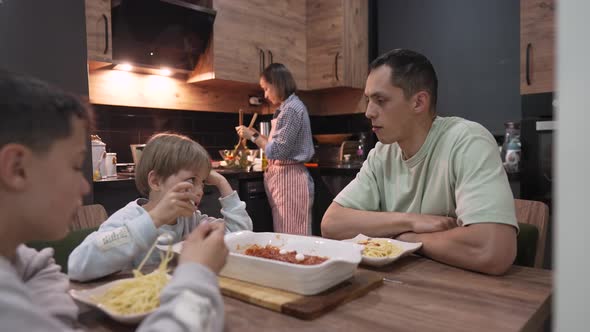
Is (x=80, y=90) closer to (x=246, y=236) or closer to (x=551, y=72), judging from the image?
(x=246, y=236)

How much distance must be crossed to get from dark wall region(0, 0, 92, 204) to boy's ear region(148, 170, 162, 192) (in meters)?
0.98

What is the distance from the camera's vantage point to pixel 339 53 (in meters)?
3.81

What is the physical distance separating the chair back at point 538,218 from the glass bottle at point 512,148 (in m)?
1.42

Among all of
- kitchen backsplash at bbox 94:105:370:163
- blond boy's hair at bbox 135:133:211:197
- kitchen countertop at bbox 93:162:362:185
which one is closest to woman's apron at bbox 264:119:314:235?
kitchen countertop at bbox 93:162:362:185

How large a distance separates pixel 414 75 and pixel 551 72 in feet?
5.44

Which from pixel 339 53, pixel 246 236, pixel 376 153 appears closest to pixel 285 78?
pixel 339 53

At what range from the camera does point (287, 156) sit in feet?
10.4

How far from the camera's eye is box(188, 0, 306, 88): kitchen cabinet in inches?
133

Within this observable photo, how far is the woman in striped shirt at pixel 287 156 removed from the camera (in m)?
3.13

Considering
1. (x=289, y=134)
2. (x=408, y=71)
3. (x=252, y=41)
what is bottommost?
(x=289, y=134)

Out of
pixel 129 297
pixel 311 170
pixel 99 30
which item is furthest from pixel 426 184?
pixel 99 30

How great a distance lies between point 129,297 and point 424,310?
21.2 inches

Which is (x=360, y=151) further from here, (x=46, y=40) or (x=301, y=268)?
(x=301, y=268)

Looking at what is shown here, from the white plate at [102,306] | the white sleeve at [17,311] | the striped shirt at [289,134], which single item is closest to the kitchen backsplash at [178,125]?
the striped shirt at [289,134]
